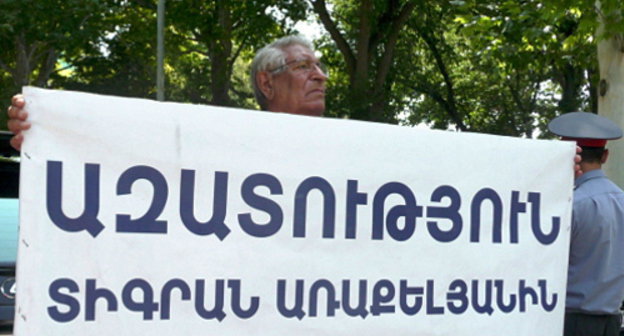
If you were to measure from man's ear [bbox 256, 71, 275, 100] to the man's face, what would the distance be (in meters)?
0.01

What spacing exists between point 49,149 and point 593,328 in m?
2.28

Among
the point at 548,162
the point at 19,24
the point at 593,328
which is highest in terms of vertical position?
the point at 19,24

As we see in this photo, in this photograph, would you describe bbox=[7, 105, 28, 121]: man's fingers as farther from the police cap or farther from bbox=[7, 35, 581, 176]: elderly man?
the police cap

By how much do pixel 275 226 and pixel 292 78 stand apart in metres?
0.86

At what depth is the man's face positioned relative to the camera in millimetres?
3346

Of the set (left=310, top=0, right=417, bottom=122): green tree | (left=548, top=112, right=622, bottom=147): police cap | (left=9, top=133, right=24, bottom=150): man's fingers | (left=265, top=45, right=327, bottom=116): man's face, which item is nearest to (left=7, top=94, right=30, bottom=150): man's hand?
(left=9, top=133, right=24, bottom=150): man's fingers

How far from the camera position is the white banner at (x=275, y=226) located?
94.5 inches

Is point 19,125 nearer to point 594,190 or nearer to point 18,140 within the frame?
point 18,140

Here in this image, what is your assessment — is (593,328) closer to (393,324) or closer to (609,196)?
(609,196)

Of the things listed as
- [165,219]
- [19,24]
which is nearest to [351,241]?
[165,219]

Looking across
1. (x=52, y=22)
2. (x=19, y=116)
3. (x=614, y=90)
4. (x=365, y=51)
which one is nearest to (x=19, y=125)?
(x=19, y=116)

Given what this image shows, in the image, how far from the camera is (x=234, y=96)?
31.7m

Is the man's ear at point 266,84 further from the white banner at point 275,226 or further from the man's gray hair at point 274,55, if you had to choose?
the white banner at point 275,226

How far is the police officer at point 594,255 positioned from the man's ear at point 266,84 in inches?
45.8
